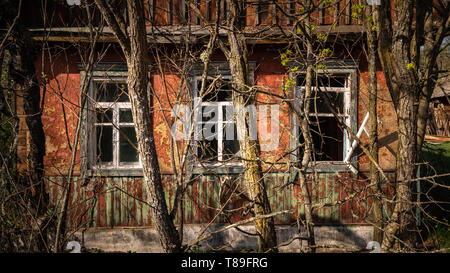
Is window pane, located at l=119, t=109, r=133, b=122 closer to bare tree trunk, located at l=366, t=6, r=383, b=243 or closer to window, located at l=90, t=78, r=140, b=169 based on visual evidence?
window, located at l=90, t=78, r=140, b=169

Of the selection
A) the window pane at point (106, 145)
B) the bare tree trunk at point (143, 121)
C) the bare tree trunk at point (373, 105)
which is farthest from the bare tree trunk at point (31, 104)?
the bare tree trunk at point (373, 105)

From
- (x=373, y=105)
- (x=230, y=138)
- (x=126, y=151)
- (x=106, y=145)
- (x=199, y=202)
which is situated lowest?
(x=199, y=202)

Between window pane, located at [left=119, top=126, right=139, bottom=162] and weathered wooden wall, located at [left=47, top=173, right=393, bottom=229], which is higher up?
window pane, located at [left=119, top=126, right=139, bottom=162]

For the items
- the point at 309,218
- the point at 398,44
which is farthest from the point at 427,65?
the point at 309,218

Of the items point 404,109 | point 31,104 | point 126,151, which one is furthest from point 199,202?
point 404,109

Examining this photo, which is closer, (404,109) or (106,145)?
(404,109)

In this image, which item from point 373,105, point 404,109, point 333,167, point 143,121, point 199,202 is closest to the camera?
point 143,121

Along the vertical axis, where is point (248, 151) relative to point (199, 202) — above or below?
above

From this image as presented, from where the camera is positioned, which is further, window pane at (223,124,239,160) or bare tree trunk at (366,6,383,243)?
window pane at (223,124,239,160)

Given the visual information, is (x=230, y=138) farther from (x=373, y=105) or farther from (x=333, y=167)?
(x=373, y=105)

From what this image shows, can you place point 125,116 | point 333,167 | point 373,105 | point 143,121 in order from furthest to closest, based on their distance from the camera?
point 125,116 → point 333,167 → point 373,105 → point 143,121

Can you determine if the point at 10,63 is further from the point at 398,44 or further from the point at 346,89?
the point at 346,89

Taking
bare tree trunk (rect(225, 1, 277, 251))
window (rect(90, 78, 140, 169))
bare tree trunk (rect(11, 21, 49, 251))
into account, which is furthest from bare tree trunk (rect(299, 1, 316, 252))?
window (rect(90, 78, 140, 169))

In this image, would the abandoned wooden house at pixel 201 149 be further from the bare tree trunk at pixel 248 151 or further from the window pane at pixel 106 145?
the bare tree trunk at pixel 248 151
